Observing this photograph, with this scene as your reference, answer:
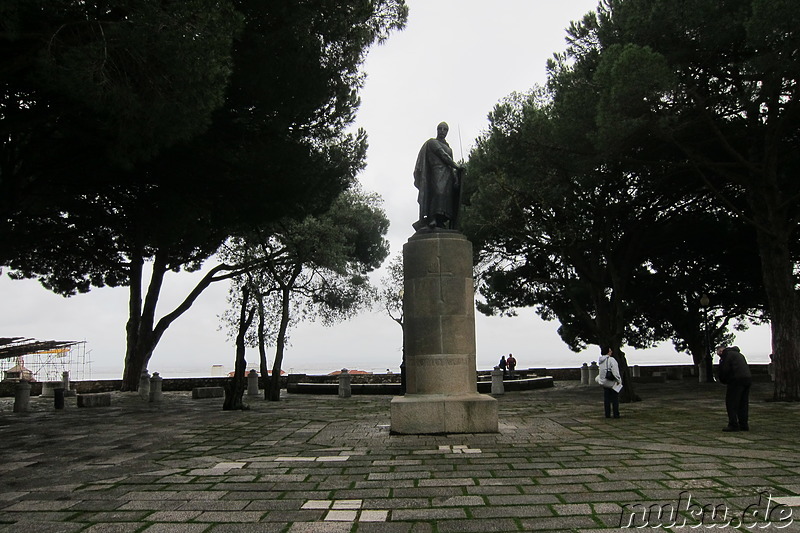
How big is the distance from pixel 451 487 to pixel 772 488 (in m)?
2.83

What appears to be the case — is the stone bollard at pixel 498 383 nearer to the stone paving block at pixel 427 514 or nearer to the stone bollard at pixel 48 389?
the stone bollard at pixel 48 389

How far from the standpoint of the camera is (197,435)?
1091 centimetres

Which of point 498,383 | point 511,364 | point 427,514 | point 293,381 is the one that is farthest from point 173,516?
point 511,364

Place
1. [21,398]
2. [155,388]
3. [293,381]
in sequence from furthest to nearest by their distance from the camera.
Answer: [293,381]
[155,388]
[21,398]

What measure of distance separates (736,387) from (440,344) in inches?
192

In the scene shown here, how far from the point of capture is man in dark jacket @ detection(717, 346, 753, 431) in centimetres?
1002

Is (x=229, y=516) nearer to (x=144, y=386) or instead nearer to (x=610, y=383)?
(x=610, y=383)

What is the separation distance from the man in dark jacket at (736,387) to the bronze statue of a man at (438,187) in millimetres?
5095

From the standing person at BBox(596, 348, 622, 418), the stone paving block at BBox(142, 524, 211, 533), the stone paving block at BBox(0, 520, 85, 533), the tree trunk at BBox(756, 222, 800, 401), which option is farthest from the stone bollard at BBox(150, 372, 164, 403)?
the tree trunk at BBox(756, 222, 800, 401)

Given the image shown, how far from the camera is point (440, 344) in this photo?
33.8 feet

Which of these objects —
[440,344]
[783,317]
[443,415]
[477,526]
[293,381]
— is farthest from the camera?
[293,381]

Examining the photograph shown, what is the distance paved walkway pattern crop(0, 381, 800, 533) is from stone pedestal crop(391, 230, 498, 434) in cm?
37

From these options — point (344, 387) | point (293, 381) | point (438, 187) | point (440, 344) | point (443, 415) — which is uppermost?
point (438, 187)

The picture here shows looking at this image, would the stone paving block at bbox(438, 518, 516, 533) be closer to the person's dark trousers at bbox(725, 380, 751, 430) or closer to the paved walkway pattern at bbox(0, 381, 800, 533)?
the paved walkway pattern at bbox(0, 381, 800, 533)
